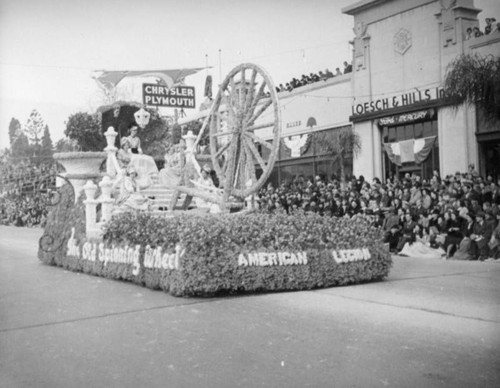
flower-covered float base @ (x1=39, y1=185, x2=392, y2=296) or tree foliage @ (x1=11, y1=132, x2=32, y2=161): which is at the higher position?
tree foliage @ (x1=11, y1=132, x2=32, y2=161)

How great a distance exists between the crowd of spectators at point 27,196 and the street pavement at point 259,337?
19242 millimetres

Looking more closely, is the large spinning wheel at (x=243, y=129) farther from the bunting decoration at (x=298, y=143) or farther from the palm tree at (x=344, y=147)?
the bunting decoration at (x=298, y=143)

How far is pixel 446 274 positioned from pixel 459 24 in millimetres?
12393

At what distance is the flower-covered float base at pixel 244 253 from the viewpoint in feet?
27.9

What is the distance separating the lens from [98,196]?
45.2 ft

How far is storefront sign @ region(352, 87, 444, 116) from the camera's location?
2184 cm

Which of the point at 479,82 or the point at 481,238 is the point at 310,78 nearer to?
the point at 481,238

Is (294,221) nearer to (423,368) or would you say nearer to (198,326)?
(198,326)

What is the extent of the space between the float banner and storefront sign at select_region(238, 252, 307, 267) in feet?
51.9

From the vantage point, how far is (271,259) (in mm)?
8750

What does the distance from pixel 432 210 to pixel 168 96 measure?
41.4 feet

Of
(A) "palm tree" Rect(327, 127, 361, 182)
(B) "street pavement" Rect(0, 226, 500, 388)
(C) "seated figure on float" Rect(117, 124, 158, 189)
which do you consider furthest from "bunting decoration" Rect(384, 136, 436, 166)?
(B) "street pavement" Rect(0, 226, 500, 388)

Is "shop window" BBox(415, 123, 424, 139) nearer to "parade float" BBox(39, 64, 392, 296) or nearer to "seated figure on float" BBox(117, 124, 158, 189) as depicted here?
"seated figure on float" BBox(117, 124, 158, 189)

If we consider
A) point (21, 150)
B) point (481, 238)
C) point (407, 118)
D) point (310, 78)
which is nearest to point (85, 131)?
point (21, 150)
